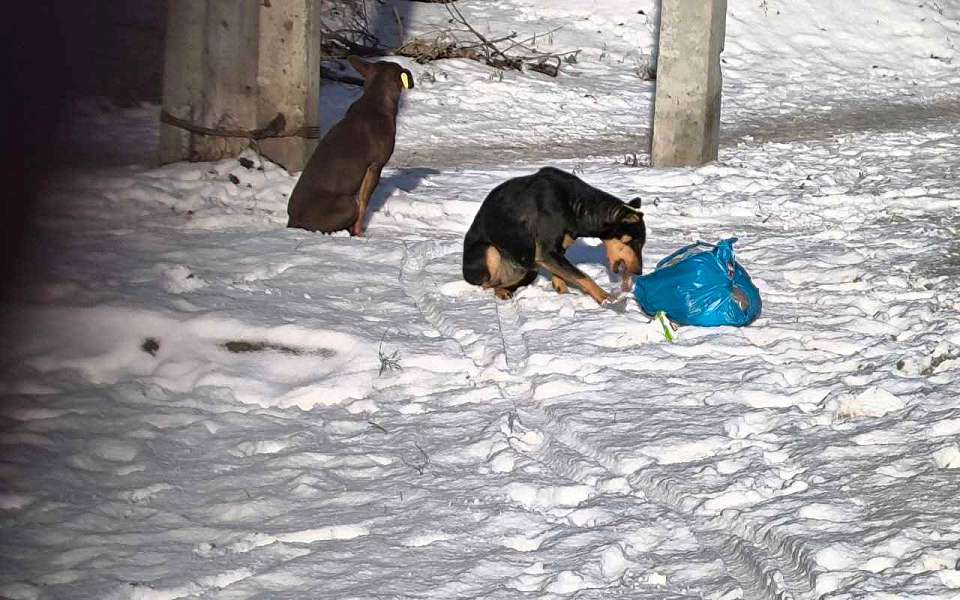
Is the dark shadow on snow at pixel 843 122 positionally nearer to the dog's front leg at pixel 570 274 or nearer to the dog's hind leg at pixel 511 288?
the dog's hind leg at pixel 511 288

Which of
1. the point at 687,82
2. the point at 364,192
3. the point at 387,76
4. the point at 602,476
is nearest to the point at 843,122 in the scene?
the point at 687,82

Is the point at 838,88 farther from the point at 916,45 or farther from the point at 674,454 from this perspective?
the point at 674,454

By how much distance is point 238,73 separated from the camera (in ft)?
31.1

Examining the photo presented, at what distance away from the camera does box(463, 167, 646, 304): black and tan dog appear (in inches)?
285

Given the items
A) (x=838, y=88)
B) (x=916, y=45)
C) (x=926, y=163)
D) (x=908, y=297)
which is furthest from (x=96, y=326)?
(x=916, y=45)

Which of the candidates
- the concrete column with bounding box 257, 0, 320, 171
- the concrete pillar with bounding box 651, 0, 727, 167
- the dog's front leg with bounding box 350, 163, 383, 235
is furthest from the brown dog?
the concrete pillar with bounding box 651, 0, 727, 167

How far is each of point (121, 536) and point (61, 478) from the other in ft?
1.94

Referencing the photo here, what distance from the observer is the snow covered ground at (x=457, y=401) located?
4.16m

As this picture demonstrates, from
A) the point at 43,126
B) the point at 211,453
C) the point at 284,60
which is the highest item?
the point at 284,60

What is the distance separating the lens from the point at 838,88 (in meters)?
15.1

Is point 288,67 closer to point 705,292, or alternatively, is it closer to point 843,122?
point 705,292

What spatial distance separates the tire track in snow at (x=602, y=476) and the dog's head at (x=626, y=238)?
698mm

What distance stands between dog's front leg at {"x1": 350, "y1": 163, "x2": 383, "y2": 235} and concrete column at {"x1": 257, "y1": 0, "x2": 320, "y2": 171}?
129 cm

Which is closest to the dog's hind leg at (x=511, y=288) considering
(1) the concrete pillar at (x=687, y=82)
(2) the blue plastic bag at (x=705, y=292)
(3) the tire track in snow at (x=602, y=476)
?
(3) the tire track in snow at (x=602, y=476)
